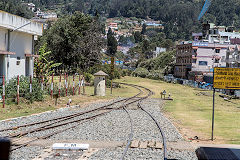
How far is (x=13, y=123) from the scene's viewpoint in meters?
15.4

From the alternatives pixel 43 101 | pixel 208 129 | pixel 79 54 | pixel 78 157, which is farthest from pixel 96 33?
pixel 78 157

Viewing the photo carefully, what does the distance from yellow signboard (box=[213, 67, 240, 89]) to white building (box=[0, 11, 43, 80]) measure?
43.9 ft

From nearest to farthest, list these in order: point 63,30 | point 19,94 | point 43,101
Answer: point 19,94, point 43,101, point 63,30

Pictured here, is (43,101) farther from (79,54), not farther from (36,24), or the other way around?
(79,54)

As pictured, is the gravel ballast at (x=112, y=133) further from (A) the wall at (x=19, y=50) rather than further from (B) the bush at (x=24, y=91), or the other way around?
(A) the wall at (x=19, y=50)

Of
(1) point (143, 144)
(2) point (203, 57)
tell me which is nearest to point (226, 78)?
(1) point (143, 144)

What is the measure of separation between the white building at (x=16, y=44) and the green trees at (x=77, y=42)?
33.4 meters

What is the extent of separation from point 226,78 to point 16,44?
617 inches

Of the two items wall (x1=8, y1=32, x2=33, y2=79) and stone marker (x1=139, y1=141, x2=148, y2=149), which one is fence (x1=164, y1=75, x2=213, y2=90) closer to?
wall (x1=8, y1=32, x2=33, y2=79)

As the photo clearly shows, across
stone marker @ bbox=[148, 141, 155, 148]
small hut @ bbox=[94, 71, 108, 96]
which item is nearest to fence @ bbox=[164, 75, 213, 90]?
small hut @ bbox=[94, 71, 108, 96]

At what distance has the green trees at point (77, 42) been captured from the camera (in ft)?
205

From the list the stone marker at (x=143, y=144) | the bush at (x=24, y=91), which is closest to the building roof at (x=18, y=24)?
the bush at (x=24, y=91)

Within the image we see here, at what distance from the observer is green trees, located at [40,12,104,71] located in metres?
62.5

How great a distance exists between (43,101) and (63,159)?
14.1 metres
